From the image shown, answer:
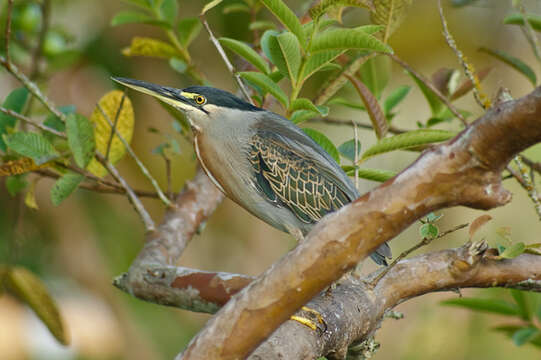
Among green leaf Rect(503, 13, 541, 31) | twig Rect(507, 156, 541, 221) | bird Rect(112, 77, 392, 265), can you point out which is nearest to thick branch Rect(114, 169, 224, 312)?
bird Rect(112, 77, 392, 265)

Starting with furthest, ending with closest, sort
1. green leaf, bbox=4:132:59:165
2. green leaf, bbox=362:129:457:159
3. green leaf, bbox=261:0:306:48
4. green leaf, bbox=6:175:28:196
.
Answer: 1. green leaf, bbox=6:175:28:196
2. green leaf, bbox=4:132:59:165
3. green leaf, bbox=362:129:457:159
4. green leaf, bbox=261:0:306:48

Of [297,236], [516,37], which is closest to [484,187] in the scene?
[297,236]

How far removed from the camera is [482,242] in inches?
44.8

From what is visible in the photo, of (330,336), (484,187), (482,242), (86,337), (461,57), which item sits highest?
(461,57)

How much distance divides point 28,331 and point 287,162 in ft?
10.6

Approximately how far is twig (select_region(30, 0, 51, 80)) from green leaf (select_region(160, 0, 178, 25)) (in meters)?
0.33

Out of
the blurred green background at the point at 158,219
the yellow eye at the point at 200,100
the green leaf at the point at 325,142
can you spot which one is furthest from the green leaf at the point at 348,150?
the blurred green background at the point at 158,219

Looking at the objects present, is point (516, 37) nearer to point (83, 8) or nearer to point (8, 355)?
point (83, 8)

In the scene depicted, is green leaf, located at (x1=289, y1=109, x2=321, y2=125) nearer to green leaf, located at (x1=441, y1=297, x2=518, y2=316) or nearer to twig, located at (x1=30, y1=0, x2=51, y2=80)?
green leaf, located at (x1=441, y1=297, x2=518, y2=316)

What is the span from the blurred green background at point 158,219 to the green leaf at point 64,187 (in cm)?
186

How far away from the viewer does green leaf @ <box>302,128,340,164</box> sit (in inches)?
57.4

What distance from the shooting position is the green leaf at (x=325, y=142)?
1.46 m

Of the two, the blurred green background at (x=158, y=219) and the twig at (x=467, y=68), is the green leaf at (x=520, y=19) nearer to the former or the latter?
the twig at (x=467, y=68)

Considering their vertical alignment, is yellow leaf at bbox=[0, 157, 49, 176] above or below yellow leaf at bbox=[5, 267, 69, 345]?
above
